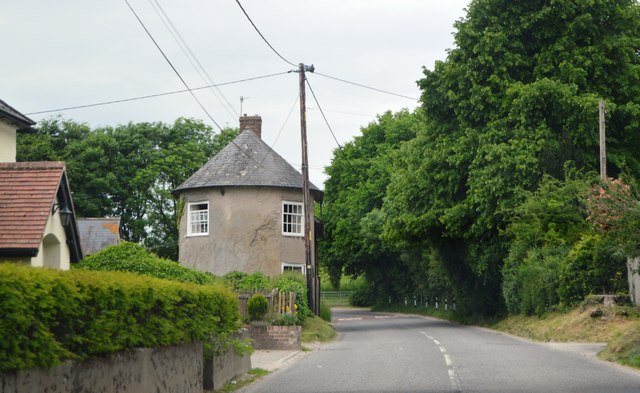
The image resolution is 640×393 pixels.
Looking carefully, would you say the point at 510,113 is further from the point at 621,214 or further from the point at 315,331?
the point at 621,214

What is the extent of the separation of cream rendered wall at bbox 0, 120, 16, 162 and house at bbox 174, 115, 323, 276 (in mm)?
15380

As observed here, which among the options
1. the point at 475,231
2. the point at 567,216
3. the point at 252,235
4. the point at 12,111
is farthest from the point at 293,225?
the point at 12,111

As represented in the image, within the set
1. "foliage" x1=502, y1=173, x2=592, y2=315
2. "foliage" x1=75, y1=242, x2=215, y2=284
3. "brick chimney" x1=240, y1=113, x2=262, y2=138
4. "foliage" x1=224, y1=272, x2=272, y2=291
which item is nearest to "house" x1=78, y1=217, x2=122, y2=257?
"brick chimney" x1=240, y1=113, x2=262, y2=138

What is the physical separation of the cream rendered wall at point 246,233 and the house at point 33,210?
49.2 feet

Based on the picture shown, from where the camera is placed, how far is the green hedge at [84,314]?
779 cm

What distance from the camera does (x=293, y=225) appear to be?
42219 mm

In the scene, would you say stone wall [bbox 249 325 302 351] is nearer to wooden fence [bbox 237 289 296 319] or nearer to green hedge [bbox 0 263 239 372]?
wooden fence [bbox 237 289 296 319]

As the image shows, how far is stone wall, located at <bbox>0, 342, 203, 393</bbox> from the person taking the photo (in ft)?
27.2

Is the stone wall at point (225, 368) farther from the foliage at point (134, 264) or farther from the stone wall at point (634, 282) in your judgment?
the stone wall at point (634, 282)

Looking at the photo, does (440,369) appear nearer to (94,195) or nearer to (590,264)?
(590,264)

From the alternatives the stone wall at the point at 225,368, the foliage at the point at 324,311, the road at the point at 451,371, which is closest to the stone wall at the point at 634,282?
the road at the point at 451,371

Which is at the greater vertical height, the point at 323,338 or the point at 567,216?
the point at 567,216

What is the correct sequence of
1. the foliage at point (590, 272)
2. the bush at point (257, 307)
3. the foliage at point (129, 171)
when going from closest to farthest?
the bush at point (257, 307)
the foliage at point (590, 272)
the foliage at point (129, 171)

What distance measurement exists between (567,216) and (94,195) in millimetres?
38260
